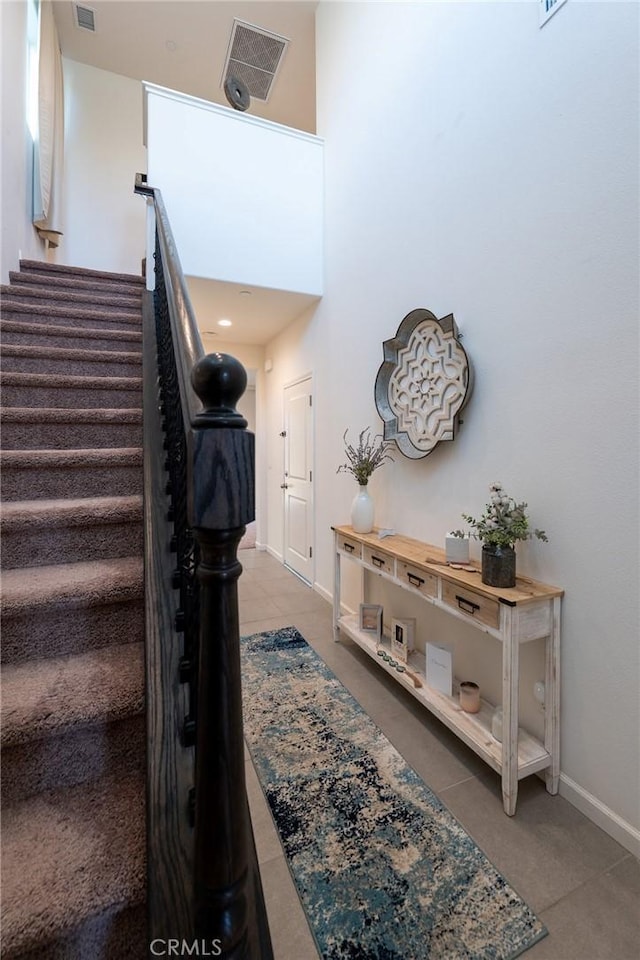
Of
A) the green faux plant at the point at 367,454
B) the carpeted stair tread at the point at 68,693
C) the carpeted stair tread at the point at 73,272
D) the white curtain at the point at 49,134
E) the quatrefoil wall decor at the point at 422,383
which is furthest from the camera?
the white curtain at the point at 49,134

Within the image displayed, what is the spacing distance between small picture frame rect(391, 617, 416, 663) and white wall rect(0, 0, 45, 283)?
11.4 ft

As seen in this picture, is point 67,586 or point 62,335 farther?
point 62,335

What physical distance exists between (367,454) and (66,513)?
6.38ft

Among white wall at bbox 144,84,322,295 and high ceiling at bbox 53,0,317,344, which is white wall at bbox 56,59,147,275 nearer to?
high ceiling at bbox 53,0,317,344

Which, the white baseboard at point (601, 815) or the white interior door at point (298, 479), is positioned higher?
the white interior door at point (298, 479)

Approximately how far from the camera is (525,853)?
53.2 inches

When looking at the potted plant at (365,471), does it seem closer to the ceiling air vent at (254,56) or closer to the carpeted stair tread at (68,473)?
the carpeted stair tread at (68,473)

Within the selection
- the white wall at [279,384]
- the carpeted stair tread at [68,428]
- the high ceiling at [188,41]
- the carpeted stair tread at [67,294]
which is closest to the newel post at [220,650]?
the carpeted stair tread at [68,428]

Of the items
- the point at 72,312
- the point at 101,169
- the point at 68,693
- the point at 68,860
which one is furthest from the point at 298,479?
the point at 101,169

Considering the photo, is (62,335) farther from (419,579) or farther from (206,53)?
(206,53)

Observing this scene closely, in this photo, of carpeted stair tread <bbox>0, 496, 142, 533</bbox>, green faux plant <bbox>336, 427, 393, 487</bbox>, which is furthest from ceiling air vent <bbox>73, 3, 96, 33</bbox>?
carpeted stair tread <bbox>0, 496, 142, 533</bbox>

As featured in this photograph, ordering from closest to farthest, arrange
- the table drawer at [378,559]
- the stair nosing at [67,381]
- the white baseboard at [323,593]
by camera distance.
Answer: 1. the stair nosing at [67,381]
2. the table drawer at [378,559]
3. the white baseboard at [323,593]

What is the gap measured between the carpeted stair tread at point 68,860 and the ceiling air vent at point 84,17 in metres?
6.36

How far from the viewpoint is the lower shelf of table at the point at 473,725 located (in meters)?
1.54
